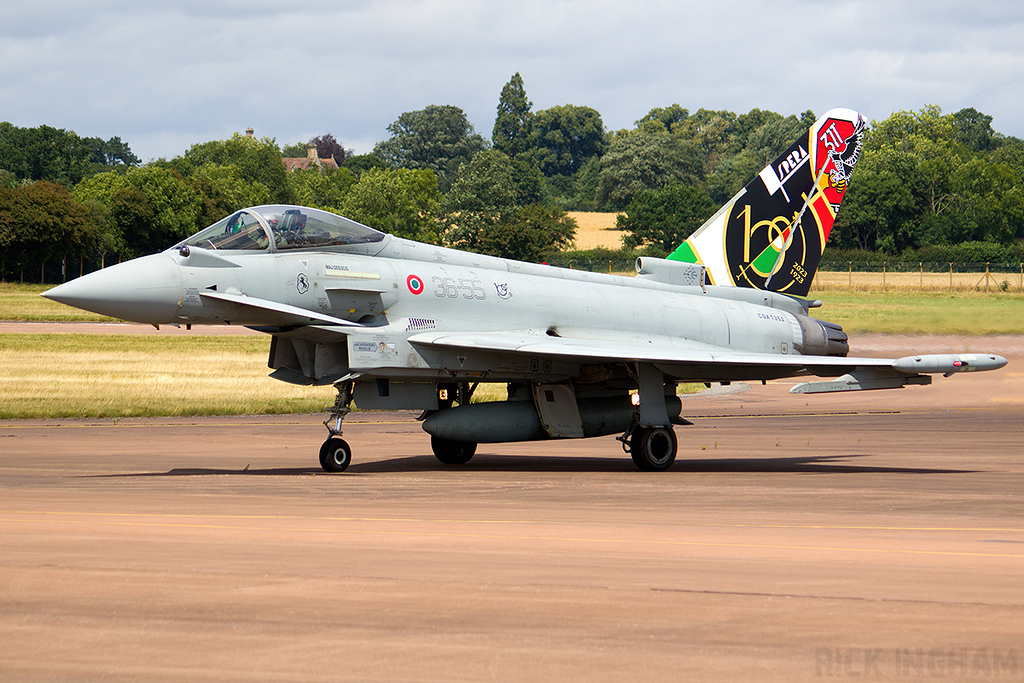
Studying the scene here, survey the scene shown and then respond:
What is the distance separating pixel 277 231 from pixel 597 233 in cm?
11843

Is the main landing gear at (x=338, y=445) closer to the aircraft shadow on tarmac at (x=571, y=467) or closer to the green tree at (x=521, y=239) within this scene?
the aircraft shadow on tarmac at (x=571, y=467)

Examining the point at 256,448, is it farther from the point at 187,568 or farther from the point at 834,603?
the point at 834,603

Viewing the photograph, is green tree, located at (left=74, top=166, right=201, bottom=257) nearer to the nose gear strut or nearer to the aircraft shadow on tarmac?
the aircraft shadow on tarmac

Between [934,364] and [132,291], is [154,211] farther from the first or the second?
[934,364]

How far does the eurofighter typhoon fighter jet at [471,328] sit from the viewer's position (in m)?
14.2

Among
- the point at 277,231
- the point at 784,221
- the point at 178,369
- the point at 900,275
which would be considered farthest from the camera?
the point at 900,275

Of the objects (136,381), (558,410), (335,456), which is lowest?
(136,381)

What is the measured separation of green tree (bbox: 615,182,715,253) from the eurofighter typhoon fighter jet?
279 ft

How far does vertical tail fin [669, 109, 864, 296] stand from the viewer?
20.1 meters

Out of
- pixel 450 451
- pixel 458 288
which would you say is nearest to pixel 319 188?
pixel 450 451

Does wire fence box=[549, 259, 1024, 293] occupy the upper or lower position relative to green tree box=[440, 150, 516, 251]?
lower

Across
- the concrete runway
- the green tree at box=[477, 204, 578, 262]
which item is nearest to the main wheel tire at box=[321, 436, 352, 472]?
the concrete runway

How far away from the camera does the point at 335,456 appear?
584 inches

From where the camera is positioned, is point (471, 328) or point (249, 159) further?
point (249, 159)
